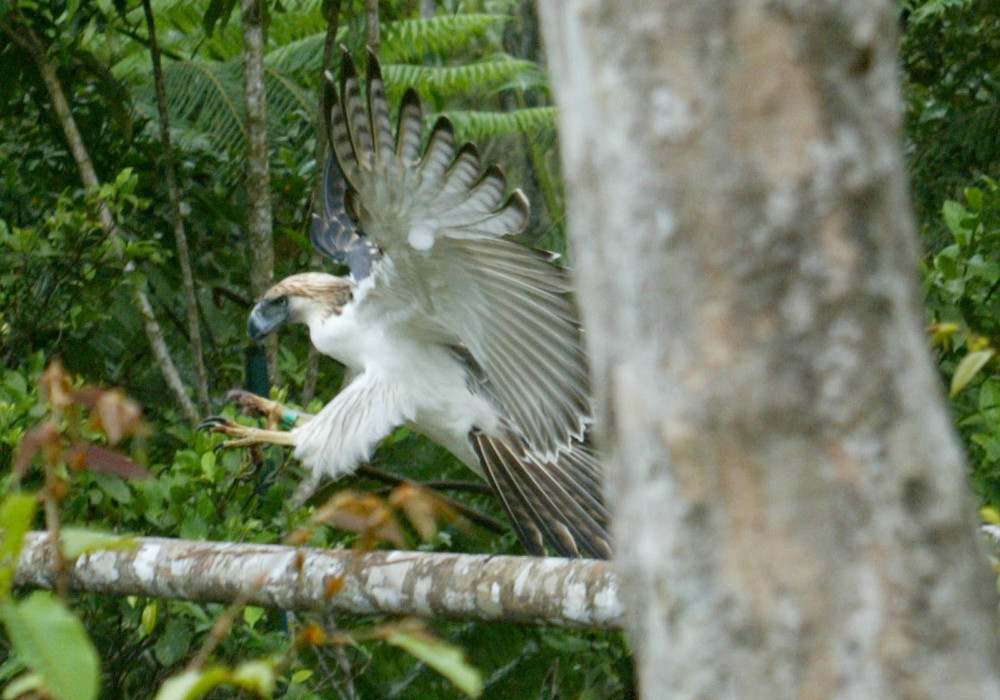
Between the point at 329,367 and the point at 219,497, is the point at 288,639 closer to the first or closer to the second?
the point at 219,497

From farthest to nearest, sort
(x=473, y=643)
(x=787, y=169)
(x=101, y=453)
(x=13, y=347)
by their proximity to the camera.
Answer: (x=473, y=643)
(x=13, y=347)
(x=101, y=453)
(x=787, y=169)

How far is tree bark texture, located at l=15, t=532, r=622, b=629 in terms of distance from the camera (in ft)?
7.05

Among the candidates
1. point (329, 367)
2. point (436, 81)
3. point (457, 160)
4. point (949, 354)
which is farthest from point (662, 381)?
point (436, 81)

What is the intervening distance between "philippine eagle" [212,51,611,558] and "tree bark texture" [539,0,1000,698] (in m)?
2.33

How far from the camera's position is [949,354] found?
283 centimetres

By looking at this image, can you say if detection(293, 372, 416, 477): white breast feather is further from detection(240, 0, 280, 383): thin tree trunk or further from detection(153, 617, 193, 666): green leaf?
detection(153, 617, 193, 666): green leaf

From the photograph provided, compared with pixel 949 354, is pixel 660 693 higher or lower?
higher

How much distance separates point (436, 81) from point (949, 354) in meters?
3.45

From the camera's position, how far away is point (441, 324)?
384 cm

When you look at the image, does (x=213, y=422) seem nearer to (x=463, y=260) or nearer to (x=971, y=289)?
(x=463, y=260)

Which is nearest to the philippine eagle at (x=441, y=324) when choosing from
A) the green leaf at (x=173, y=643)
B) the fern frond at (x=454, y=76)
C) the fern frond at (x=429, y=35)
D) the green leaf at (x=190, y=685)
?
the green leaf at (x=173, y=643)

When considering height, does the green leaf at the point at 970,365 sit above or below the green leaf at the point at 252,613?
above

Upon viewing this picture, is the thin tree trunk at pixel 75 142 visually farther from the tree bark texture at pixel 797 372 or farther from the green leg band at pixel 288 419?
the tree bark texture at pixel 797 372

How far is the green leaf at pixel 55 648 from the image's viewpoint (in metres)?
1.07
